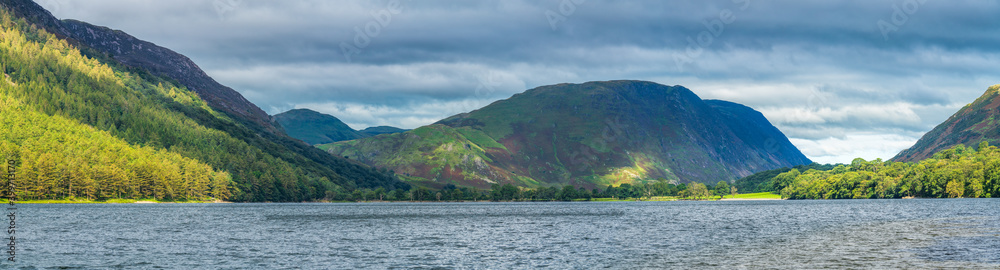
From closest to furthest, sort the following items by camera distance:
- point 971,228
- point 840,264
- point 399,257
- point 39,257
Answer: point 840,264
point 39,257
point 399,257
point 971,228

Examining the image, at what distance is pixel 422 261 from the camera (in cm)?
7425

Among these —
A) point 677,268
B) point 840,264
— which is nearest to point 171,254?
point 677,268

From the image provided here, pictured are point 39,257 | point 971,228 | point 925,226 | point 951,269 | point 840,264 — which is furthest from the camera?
point 925,226

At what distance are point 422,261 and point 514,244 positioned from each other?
23970 mm

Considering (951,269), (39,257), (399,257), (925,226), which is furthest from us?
(925,226)

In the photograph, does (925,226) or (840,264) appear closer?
(840,264)

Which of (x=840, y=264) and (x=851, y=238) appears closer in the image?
(x=840, y=264)

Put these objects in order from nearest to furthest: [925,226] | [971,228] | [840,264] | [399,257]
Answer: [840,264] → [399,257] → [971,228] → [925,226]

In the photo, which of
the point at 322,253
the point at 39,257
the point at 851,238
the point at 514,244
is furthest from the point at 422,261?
the point at 851,238

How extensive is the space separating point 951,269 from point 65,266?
7848 centimetres

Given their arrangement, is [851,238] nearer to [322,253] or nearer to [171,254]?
[322,253]

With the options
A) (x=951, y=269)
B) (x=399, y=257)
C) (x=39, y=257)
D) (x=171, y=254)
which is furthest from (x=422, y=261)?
(x=951, y=269)

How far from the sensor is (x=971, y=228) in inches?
4146

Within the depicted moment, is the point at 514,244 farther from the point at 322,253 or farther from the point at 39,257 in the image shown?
the point at 39,257
